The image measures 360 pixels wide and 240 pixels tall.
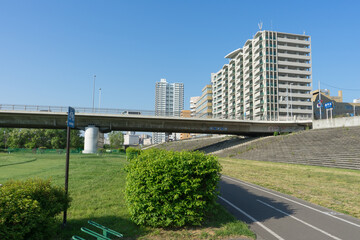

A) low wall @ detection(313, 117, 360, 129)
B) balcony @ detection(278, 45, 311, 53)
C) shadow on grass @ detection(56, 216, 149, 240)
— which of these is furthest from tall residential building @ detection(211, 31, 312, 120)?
shadow on grass @ detection(56, 216, 149, 240)


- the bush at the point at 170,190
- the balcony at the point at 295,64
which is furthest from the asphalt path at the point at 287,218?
the balcony at the point at 295,64

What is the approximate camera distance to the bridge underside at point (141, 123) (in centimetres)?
4341

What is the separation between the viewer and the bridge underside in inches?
1709

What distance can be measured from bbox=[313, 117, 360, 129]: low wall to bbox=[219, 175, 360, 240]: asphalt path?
1459 inches

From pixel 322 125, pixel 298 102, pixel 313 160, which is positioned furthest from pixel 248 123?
pixel 298 102

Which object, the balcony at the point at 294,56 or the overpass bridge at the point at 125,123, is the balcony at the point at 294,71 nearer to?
the balcony at the point at 294,56

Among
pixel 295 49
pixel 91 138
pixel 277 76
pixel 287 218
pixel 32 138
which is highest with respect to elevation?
pixel 295 49

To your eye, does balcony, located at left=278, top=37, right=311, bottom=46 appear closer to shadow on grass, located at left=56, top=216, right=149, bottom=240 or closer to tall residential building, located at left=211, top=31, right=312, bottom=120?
tall residential building, located at left=211, top=31, right=312, bottom=120

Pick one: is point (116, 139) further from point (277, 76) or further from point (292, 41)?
point (292, 41)

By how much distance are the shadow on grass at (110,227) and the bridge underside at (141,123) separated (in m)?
38.1

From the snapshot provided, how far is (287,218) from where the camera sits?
7695mm

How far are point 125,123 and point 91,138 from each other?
7.40 meters

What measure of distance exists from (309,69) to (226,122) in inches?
2208

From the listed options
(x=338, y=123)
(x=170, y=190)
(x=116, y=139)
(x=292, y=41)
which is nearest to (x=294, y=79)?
(x=292, y=41)
